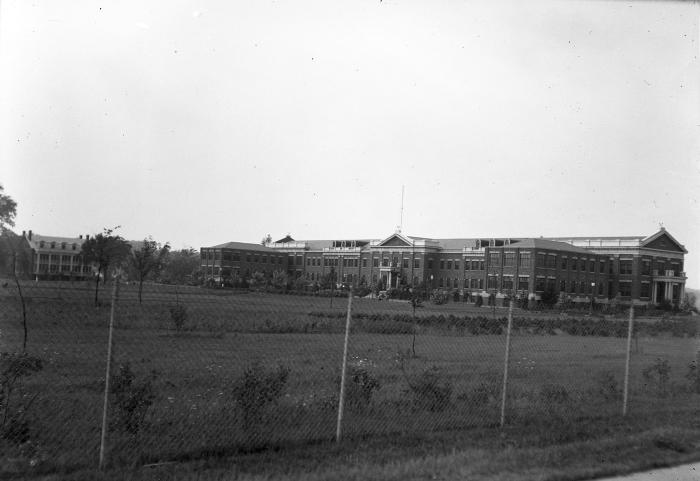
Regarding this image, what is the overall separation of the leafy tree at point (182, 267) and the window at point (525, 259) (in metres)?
45.9

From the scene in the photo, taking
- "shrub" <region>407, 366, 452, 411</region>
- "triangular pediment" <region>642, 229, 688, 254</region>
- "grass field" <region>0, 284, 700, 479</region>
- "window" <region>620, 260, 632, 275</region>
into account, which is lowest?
"grass field" <region>0, 284, 700, 479</region>

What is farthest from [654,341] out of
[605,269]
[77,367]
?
[605,269]

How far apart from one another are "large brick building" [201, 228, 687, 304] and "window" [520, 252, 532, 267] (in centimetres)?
12

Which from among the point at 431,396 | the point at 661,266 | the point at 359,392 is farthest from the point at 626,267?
the point at 359,392

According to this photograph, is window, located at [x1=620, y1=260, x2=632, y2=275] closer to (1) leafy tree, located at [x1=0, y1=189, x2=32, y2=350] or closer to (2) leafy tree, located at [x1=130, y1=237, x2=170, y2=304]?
(2) leafy tree, located at [x1=130, y1=237, x2=170, y2=304]

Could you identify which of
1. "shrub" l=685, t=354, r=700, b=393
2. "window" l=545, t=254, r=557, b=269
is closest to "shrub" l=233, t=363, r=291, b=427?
"shrub" l=685, t=354, r=700, b=393

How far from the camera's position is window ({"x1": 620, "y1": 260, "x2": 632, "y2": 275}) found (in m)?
79.2

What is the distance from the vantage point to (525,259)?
76312 millimetres

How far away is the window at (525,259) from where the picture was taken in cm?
7575

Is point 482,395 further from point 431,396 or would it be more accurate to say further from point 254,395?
point 254,395

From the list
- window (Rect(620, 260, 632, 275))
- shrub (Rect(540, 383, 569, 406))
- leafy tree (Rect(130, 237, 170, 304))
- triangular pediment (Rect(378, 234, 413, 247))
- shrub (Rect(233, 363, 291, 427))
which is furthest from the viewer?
triangular pediment (Rect(378, 234, 413, 247))

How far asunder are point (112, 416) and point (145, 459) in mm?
1153

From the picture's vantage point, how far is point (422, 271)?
87.7 meters

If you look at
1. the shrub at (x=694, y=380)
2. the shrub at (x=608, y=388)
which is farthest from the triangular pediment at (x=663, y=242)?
the shrub at (x=608, y=388)
